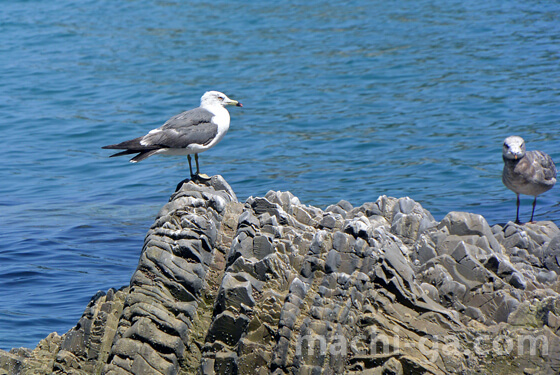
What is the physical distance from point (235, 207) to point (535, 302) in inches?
99.1

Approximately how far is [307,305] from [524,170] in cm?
359

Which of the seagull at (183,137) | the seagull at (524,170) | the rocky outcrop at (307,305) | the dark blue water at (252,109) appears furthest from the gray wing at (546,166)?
the seagull at (183,137)

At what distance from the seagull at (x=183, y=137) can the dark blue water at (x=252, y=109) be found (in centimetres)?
207

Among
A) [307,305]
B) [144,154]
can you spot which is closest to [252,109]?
[144,154]

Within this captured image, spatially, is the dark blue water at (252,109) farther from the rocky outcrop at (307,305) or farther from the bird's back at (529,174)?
the rocky outcrop at (307,305)

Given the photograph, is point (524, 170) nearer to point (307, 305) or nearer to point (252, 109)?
point (307, 305)

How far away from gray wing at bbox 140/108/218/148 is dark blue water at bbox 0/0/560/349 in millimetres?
2139

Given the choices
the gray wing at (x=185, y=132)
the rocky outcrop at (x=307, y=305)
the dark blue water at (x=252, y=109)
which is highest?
the dark blue water at (x=252, y=109)

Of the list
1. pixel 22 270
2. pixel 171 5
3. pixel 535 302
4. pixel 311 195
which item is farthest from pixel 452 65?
pixel 535 302

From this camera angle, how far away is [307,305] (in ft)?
17.0

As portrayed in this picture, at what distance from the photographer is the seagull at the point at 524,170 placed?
7.64m

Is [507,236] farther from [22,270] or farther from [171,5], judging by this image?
[171,5]

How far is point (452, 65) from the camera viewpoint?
1783 centimetres

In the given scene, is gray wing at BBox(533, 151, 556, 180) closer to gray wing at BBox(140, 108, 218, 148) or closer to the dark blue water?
the dark blue water
